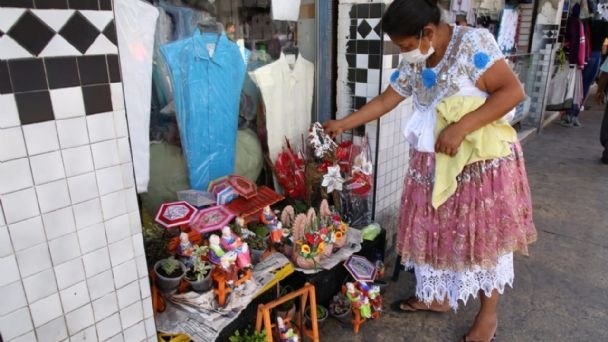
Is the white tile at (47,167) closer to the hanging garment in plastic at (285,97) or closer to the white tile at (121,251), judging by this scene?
the white tile at (121,251)

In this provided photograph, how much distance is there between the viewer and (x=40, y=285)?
138 cm

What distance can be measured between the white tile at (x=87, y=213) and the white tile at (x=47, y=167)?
0.13m

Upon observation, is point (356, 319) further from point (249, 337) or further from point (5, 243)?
point (5, 243)

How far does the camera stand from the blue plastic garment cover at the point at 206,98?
2.29 metres

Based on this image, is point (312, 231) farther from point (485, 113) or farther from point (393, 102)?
point (485, 113)

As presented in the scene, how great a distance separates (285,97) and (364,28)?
70 cm

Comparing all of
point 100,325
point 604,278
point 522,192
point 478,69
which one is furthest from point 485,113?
point 604,278

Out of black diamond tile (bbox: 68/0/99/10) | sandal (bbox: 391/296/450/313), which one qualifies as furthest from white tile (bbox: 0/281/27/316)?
sandal (bbox: 391/296/450/313)

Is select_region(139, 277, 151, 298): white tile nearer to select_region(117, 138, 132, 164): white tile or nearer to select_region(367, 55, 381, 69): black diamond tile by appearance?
select_region(117, 138, 132, 164): white tile

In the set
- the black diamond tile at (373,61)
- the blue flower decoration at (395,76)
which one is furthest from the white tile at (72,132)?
the black diamond tile at (373,61)

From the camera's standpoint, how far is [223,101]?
8.19 ft

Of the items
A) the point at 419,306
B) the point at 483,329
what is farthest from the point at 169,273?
the point at 483,329

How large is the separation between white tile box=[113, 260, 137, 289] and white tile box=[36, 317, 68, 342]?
0.21m

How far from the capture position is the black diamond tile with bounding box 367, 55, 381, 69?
112 inches
